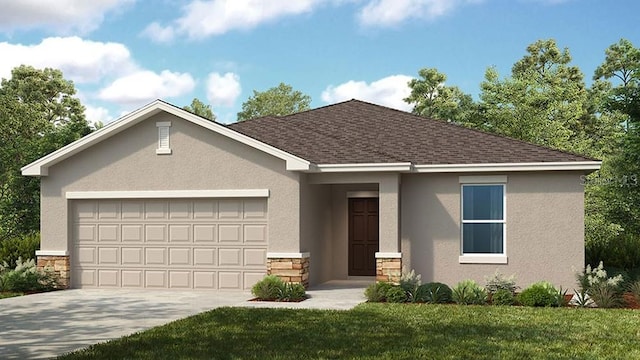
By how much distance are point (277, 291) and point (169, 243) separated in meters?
3.87

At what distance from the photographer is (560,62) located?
162 ft

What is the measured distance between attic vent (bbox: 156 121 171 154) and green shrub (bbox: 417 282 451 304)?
7.30 meters

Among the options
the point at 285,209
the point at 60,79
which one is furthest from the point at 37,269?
the point at 60,79

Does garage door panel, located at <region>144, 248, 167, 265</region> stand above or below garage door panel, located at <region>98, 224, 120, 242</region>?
below

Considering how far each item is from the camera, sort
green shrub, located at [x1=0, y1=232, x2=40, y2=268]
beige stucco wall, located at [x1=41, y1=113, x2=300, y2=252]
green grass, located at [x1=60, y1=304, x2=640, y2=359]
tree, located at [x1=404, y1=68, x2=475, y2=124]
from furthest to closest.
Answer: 1. tree, located at [x1=404, y1=68, x2=475, y2=124]
2. green shrub, located at [x1=0, y1=232, x2=40, y2=268]
3. beige stucco wall, located at [x1=41, y1=113, x2=300, y2=252]
4. green grass, located at [x1=60, y1=304, x2=640, y2=359]

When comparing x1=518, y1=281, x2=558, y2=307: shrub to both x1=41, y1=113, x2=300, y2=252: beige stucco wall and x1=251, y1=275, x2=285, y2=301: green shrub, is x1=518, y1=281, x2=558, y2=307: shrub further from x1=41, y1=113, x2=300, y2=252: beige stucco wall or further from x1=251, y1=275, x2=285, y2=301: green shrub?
x1=41, y1=113, x2=300, y2=252: beige stucco wall

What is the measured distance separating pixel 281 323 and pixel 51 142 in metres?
21.1

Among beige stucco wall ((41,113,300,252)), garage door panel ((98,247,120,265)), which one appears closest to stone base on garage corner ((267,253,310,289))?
beige stucco wall ((41,113,300,252))

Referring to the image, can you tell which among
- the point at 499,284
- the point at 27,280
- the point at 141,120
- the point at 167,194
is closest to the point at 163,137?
the point at 141,120

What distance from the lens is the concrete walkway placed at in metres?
11.2

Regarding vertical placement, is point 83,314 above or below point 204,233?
below

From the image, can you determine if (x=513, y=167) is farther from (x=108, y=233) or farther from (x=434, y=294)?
(x=108, y=233)

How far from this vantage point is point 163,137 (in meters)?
18.6

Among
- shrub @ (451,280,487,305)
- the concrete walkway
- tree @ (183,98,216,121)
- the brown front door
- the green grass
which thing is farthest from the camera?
tree @ (183,98,216,121)
